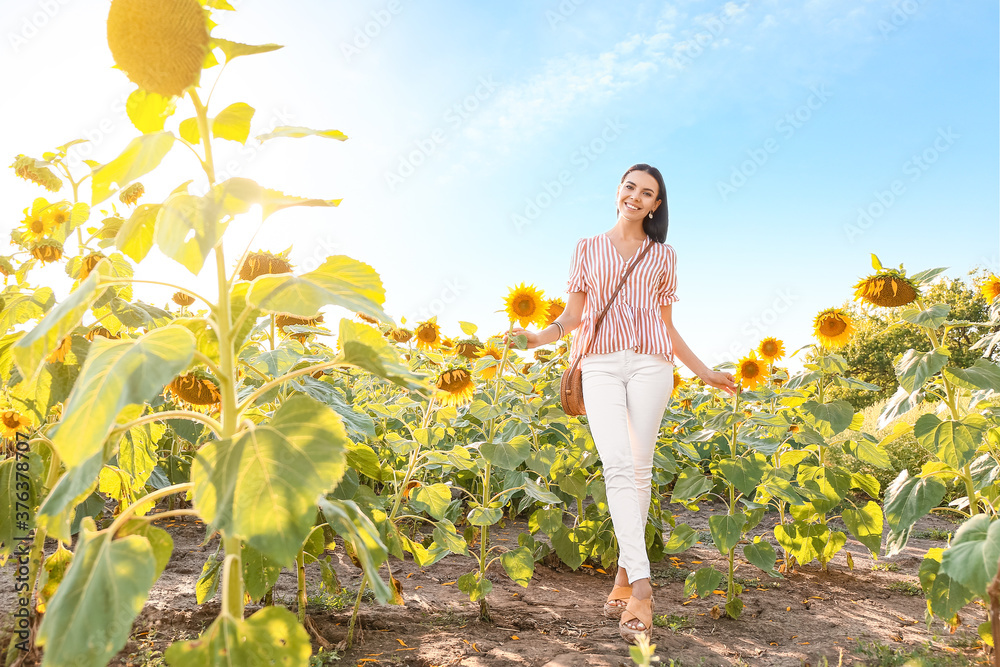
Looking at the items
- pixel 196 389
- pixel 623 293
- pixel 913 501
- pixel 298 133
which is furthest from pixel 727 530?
pixel 298 133

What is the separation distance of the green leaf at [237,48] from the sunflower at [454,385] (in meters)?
1.97

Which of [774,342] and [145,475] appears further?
[774,342]

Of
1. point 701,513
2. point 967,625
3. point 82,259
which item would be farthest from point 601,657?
point 701,513

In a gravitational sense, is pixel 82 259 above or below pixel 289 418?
above

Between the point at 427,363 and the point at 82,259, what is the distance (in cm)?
241

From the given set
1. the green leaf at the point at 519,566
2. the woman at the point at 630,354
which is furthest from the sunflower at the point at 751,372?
the green leaf at the point at 519,566

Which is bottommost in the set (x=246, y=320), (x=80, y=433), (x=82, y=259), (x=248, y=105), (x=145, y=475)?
(x=145, y=475)

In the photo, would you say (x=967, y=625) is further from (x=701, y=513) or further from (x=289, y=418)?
(x=289, y=418)

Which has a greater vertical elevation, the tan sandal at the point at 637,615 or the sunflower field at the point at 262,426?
the sunflower field at the point at 262,426

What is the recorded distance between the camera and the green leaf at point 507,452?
2955 millimetres

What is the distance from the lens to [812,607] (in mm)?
3410

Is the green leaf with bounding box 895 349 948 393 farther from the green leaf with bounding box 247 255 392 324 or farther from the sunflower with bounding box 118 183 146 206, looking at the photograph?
the sunflower with bounding box 118 183 146 206

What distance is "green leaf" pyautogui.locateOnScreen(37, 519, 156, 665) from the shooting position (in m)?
0.98

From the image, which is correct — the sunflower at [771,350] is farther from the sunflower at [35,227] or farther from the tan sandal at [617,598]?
the sunflower at [35,227]
